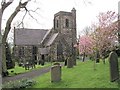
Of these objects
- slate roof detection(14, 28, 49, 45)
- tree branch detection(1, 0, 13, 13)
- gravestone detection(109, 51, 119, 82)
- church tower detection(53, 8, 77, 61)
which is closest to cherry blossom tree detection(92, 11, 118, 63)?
tree branch detection(1, 0, 13, 13)

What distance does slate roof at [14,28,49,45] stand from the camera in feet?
230

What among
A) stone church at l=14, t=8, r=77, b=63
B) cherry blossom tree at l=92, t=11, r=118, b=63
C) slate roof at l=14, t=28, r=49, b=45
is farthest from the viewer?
slate roof at l=14, t=28, r=49, b=45

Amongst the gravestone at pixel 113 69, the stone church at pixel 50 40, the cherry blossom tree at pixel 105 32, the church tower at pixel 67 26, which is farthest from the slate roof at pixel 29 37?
the gravestone at pixel 113 69

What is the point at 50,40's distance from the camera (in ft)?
222

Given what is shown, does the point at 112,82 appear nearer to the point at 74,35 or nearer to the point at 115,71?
the point at 115,71

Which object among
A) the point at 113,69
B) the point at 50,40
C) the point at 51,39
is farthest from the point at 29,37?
the point at 113,69

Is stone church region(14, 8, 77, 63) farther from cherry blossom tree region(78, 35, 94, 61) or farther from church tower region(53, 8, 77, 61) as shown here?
cherry blossom tree region(78, 35, 94, 61)

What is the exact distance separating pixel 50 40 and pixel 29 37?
7.14 m

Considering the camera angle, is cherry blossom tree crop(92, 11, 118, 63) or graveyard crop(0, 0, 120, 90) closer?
graveyard crop(0, 0, 120, 90)

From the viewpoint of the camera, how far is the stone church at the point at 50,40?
64.5m

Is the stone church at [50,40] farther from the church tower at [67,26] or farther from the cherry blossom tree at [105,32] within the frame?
the cherry blossom tree at [105,32]

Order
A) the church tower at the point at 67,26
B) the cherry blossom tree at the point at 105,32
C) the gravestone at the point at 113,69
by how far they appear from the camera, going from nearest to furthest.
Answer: the gravestone at the point at 113,69
the cherry blossom tree at the point at 105,32
the church tower at the point at 67,26

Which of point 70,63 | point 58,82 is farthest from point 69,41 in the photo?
point 58,82

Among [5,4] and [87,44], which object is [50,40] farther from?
[5,4]
